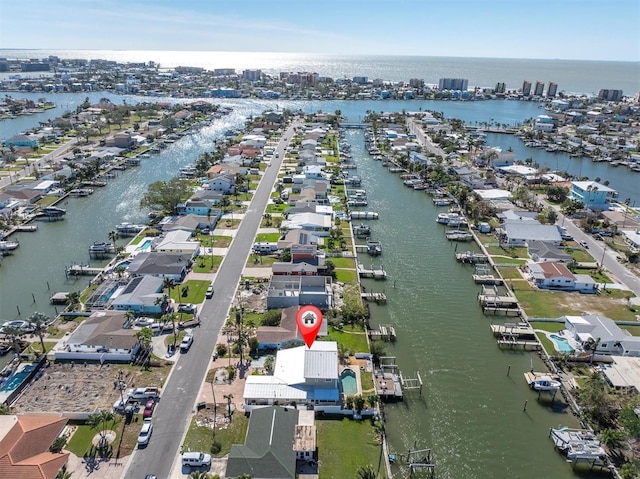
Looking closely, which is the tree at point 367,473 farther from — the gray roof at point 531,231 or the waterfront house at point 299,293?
the gray roof at point 531,231

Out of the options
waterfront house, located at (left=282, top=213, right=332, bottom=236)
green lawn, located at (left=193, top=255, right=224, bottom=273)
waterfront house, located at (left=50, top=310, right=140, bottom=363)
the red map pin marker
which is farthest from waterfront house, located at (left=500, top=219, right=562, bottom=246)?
waterfront house, located at (left=50, top=310, right=140, bottom=363)

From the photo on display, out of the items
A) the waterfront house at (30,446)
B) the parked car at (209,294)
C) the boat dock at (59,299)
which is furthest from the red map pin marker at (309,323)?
the boat dock at (59,299)

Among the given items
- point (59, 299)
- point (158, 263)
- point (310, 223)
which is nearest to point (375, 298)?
point (310, 223)

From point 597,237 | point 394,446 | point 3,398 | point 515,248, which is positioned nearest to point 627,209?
point 597,237

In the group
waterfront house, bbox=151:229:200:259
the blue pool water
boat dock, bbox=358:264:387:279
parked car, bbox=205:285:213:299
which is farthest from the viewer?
waterfront house, bbox=151:229:200:259

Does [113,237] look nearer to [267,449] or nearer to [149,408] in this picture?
[149,408]

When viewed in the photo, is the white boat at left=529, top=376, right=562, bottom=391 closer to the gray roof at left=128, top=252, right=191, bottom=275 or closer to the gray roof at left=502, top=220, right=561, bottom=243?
the gray roof at left=502, top=220, right=561, bottom=243

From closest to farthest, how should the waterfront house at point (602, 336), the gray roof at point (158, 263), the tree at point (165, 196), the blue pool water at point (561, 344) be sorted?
the waterfront house at point (602, 336) → the blue pool water at point (561, 344) → the gray roof at point (158, 263) → the tree at point (165, 196)
